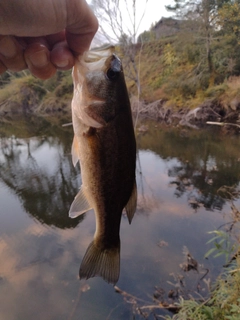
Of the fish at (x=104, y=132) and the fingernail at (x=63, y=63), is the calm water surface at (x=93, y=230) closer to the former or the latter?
the fish at (x=104, y=132)

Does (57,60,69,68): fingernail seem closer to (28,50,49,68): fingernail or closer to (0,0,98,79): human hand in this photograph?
(0,0,98,79): human hand

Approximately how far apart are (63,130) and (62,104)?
56.8 feet

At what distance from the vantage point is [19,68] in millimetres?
2143

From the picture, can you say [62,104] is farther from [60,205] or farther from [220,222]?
[220,222]

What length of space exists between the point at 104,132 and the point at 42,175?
30.7ft

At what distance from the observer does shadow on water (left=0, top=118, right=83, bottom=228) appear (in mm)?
7668

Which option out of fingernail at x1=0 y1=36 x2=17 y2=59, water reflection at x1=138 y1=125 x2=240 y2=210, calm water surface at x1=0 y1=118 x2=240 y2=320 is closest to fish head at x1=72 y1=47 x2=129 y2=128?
fingernail at x1=0 y1=36 x2=17 y2=59

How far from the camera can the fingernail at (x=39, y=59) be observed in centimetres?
190

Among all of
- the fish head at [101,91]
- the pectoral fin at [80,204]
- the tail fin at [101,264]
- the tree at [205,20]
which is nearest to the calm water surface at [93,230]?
the tail fin at [101,264]

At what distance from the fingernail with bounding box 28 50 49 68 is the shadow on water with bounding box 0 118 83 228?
5.46 metres

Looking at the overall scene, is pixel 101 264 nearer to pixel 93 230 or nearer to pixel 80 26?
pixel 80 26

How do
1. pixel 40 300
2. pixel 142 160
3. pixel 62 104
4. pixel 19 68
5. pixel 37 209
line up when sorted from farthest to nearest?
pixel 62 104, pixel 142 160, pixel 37 209, pixel 40 300, pixel 19 68

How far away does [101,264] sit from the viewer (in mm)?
1804

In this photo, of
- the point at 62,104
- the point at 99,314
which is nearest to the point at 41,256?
the point at 99,314
